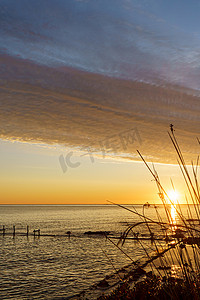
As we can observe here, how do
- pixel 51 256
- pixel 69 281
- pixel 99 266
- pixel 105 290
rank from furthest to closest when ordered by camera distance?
pixel 51 256, pixel 99 266, pixel 69 281, pixel 105 290

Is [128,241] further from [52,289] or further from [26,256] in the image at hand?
[52,289]

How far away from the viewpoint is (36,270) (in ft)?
103

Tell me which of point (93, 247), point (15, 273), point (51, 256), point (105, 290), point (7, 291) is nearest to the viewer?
point (105, 290)

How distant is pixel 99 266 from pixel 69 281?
698 cm

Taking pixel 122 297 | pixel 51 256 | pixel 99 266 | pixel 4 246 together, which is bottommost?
pixel 122 297

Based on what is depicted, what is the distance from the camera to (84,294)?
20.1 metres

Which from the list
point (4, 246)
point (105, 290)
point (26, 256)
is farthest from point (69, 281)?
point (4, 246)

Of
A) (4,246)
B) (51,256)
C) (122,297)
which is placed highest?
(4,246)

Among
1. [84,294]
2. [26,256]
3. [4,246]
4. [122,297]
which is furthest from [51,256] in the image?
[122,297]

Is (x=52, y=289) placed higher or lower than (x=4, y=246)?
lower

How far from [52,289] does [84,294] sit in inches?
192

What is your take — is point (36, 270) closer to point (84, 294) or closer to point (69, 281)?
point (69, 281)

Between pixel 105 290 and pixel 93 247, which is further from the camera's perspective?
pixel 93 247

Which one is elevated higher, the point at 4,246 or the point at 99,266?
the point at 4,246
